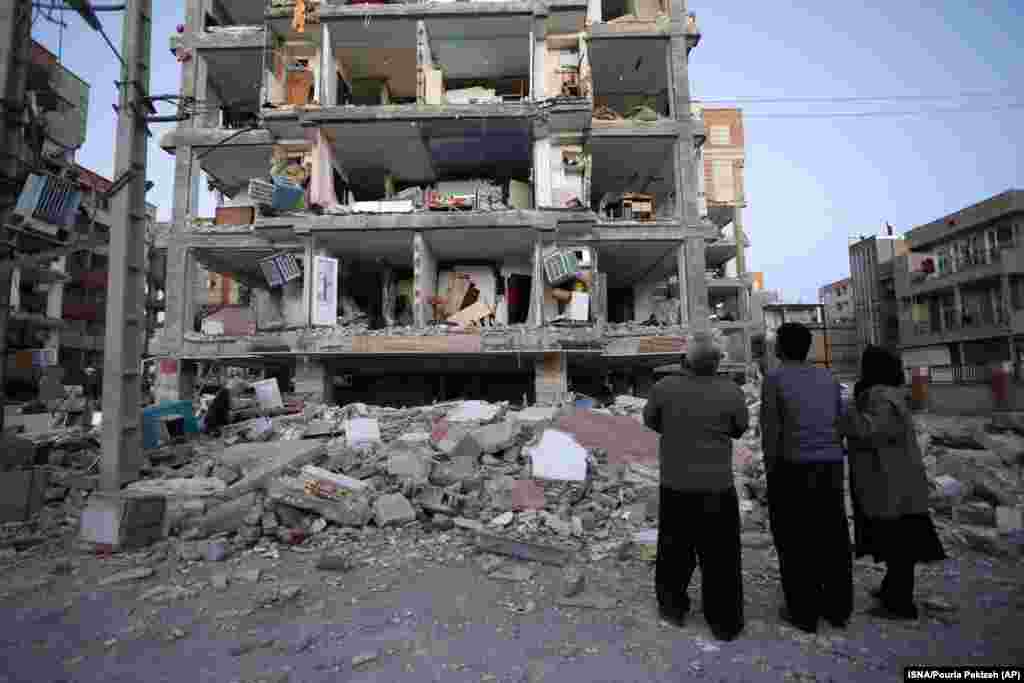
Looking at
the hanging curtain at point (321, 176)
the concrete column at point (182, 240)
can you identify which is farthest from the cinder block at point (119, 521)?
the hanging curtain at point (321, 176)

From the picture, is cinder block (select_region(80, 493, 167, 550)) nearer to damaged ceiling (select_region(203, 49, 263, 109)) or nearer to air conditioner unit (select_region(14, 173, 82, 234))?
air conditioner unit (select_region(14, 173, 82, 234))

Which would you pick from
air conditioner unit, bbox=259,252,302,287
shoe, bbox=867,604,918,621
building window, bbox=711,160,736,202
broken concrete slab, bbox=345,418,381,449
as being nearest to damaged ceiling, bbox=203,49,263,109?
air conditioner unit, bbox=259,252,302,287

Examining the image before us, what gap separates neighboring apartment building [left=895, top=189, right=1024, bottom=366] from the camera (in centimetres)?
2514

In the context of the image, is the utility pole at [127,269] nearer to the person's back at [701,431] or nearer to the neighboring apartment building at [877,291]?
the person's back at [701,431]

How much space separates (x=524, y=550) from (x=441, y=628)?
4.60 ft

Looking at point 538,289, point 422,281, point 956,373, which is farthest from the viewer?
point 956,373

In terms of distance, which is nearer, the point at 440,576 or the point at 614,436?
the point at 440,576

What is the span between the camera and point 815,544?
3.16 meters

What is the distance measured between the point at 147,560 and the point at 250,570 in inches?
49.4

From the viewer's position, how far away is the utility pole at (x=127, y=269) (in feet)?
18.1

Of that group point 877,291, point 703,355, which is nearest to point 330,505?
point 703,355

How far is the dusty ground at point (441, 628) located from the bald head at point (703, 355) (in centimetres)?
165

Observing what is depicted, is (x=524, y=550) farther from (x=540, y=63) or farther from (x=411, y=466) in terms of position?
(x=540, y=63)

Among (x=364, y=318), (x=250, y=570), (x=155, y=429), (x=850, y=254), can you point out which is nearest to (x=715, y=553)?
(x=250, y=570)
